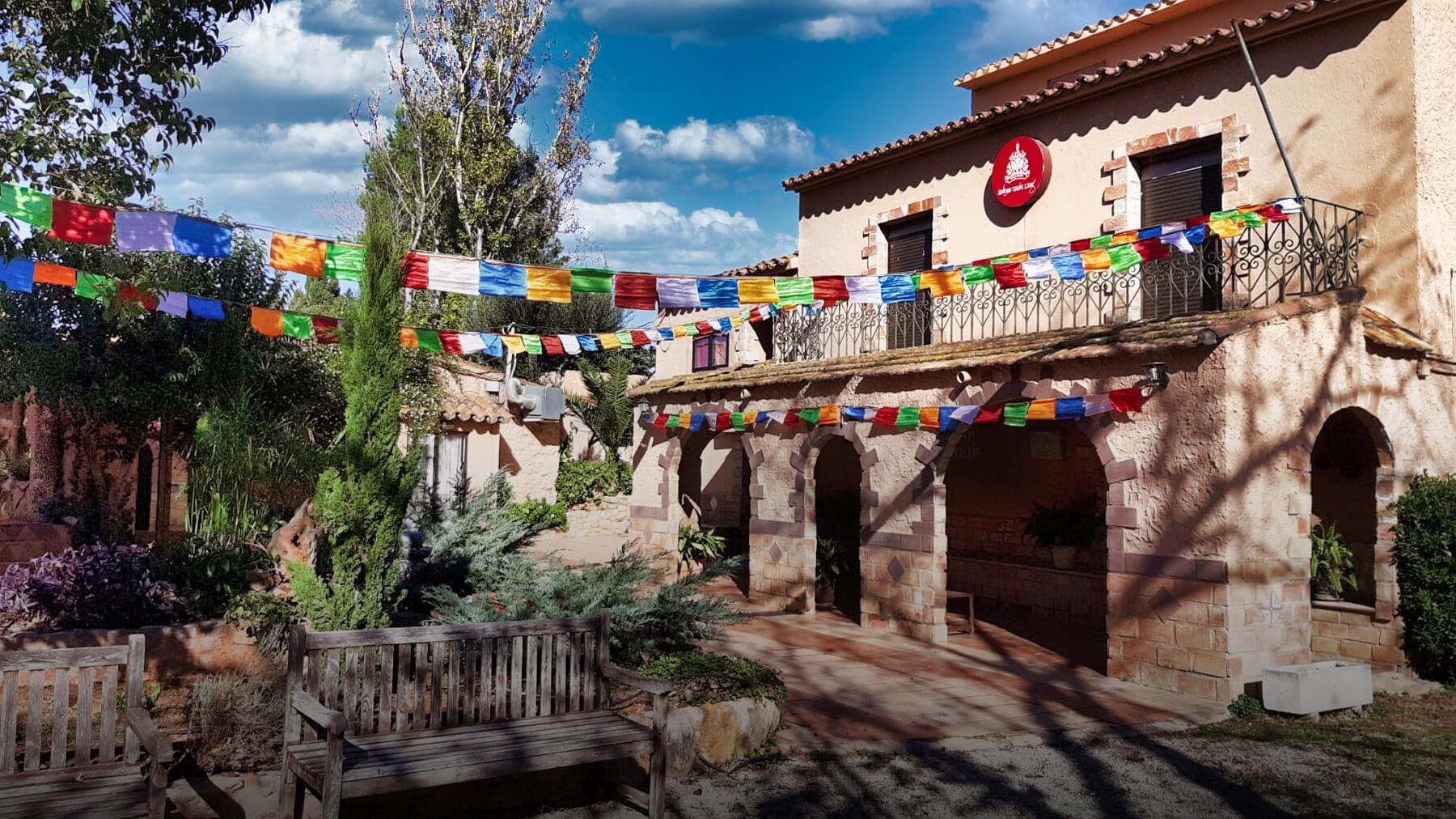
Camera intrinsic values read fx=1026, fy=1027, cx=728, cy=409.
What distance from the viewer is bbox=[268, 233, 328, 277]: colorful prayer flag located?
7.50m

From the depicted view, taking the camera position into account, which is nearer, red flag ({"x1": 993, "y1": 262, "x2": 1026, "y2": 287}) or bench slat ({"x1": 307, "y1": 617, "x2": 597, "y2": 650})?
bench slat ({"x1": 307, "y1": 617, "x2": 597, "y2": 650})

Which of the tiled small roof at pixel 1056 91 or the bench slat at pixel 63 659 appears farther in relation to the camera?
the tiled small roof at pixel 1056 91

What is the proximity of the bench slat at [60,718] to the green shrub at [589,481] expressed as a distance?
14.9m

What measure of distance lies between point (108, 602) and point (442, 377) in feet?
37.0

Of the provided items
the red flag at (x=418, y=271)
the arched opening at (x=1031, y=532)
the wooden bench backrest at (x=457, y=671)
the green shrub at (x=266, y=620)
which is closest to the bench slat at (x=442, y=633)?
the wooden bench backrest at (x=457, y=671)

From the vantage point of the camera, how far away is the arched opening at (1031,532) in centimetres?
1138

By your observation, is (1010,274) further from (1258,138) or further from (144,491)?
(144,491)

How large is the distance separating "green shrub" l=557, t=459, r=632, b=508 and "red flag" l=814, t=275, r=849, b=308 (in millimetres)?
10871

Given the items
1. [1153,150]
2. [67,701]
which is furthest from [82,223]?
[1153,150]

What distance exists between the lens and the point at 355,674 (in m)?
4.81

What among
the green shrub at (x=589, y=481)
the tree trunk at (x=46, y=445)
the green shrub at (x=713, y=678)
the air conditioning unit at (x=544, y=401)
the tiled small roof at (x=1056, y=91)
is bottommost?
the green shrub at (x=713, y=678)

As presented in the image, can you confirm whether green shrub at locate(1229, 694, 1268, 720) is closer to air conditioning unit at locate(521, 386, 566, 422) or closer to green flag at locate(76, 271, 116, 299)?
green flag at locate(76, 271, 116, 299)

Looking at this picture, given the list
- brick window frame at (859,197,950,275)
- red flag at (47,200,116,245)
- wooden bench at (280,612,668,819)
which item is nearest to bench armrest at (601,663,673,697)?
wooden bench at (280,612,668,819)

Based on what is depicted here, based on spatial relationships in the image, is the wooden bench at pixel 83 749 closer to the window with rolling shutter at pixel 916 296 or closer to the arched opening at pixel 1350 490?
the arched opening at pixel 1350 490
